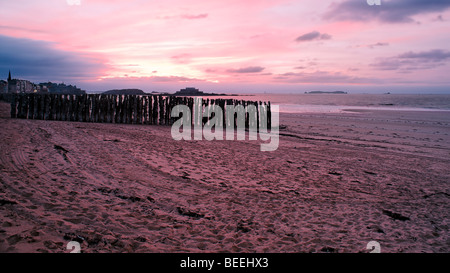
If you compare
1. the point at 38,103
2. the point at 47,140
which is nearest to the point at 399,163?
the point at 47,140

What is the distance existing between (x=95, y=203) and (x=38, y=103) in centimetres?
1118

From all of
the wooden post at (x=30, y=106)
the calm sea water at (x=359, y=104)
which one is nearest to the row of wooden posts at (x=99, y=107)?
the wooden post at (x=30, y=106)

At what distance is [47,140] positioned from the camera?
24.8 ft

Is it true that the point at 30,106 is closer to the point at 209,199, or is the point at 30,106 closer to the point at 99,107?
the point at 99,107

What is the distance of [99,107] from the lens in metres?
13.0

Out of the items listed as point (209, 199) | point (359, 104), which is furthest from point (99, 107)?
point (359, 104)

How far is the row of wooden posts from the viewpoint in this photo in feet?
41.3

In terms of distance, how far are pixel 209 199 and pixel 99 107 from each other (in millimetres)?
10468

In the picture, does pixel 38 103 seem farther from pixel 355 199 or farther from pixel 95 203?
pixel 355 199

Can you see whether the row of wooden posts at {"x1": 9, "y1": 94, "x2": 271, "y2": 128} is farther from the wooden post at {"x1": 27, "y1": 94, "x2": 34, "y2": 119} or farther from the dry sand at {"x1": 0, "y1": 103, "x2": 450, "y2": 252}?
the dry sand at {"x1": 0, "y1": 103, "x2": 450, "y2": 252}

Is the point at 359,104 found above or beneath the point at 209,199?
above

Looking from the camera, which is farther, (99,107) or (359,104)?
(359,104)
